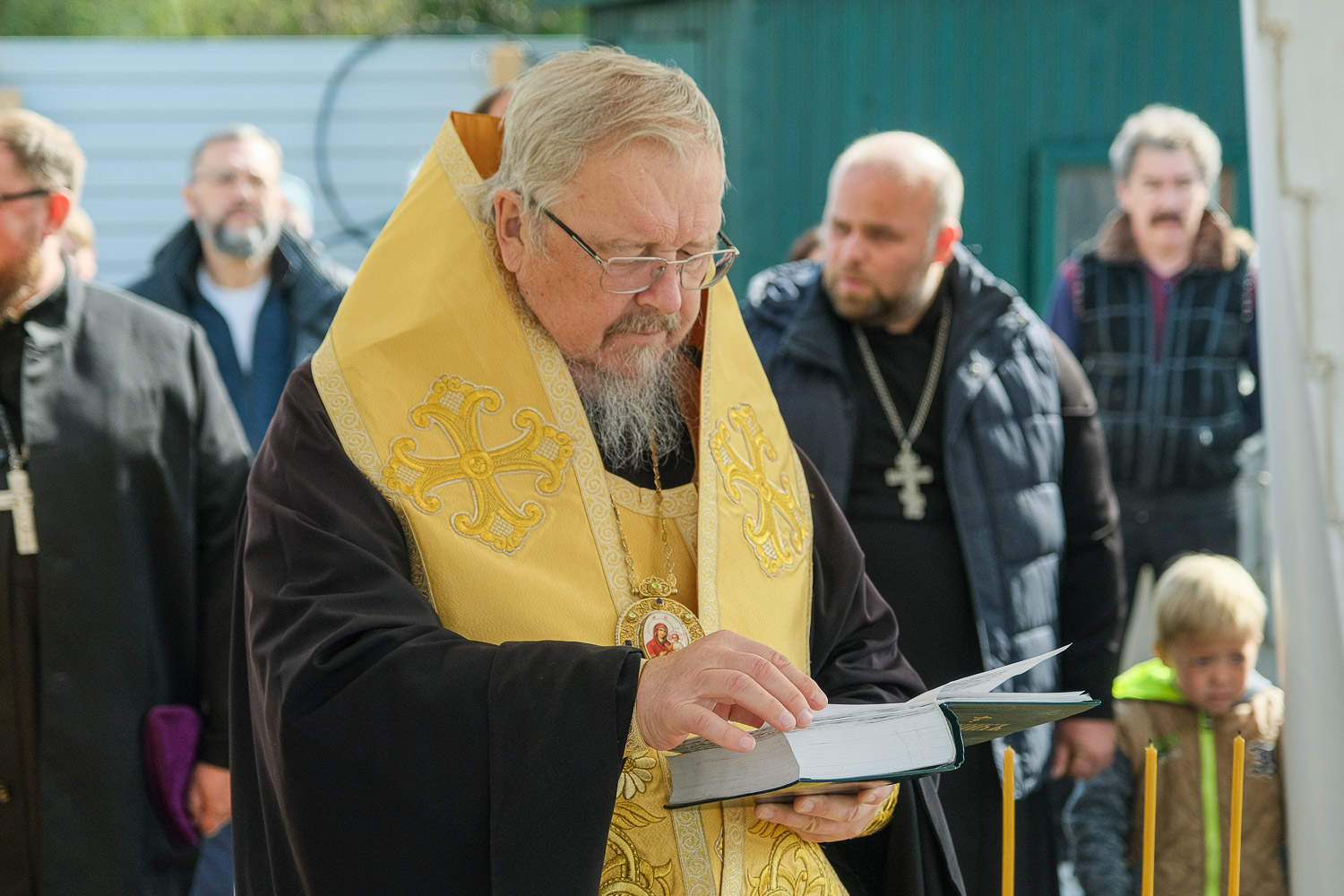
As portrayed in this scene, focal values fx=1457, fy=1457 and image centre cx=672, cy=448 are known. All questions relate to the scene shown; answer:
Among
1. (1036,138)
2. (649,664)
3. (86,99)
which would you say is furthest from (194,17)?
(649,664)

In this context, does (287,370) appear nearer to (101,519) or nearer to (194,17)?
(101,519)

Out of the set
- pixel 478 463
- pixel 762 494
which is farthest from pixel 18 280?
pixel 762 494

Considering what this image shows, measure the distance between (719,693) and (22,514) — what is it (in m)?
1.97

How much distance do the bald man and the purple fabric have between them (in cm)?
161

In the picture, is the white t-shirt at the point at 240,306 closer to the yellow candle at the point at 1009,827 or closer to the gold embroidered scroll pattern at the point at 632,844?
the gold embroidered scroll pattern at the point at 632,844

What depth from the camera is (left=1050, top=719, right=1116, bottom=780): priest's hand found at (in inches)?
151

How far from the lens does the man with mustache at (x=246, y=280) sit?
4883 mm

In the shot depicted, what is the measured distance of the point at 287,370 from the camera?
4.88m

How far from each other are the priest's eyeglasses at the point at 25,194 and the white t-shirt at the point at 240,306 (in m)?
1.66

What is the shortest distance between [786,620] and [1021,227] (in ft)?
19.3

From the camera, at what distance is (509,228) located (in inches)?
89.3

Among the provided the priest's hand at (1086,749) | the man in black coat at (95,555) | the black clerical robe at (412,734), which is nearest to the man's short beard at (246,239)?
the man in black coat at (95,555)

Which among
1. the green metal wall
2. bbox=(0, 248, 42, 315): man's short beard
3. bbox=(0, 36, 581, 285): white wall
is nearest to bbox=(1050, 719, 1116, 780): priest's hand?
bbox=(0, 248, 42, 315): man's short beard

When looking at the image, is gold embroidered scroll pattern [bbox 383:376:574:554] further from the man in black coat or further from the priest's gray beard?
the man in black coat
